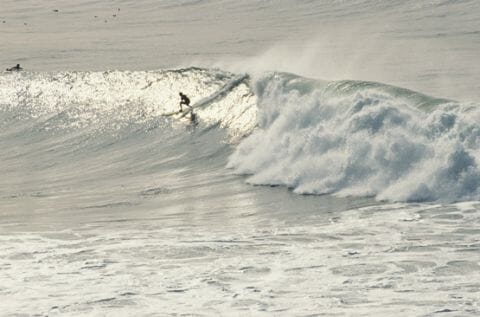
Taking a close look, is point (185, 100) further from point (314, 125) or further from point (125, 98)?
point (314, 125)

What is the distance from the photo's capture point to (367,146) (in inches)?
786

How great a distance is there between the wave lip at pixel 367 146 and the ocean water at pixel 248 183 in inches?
1.7

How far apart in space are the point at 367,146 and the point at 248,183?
271cm

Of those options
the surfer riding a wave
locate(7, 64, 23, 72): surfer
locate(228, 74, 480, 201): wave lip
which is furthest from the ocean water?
locate(7, 64, 23, 72): surfer

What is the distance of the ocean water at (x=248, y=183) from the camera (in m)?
13.4

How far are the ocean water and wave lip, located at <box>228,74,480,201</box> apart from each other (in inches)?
1.7

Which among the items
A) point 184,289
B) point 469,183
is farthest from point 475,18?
point 184,289

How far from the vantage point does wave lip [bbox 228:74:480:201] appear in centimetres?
1803

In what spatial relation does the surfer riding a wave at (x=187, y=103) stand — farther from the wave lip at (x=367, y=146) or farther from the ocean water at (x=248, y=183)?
the wave lip at (x=367, y=146)

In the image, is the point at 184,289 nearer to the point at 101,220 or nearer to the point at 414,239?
the point at 414,239

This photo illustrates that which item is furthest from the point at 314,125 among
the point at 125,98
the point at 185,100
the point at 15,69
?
the point at 15,69

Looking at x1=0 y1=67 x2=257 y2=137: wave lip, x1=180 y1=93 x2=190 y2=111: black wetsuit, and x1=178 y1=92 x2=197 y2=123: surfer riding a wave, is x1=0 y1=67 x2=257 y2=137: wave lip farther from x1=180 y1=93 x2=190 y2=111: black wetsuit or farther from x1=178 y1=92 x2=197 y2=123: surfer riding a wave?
x1=180 y1=93 x2=190 y2=111: black wetsuit

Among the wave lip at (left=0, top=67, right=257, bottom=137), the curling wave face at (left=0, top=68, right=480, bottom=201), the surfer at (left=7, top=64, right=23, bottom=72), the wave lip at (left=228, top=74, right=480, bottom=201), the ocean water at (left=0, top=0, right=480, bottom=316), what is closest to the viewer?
the ocean water at (left=0, top=0, right=480, bottom=316)

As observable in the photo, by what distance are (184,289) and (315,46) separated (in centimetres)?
2755
